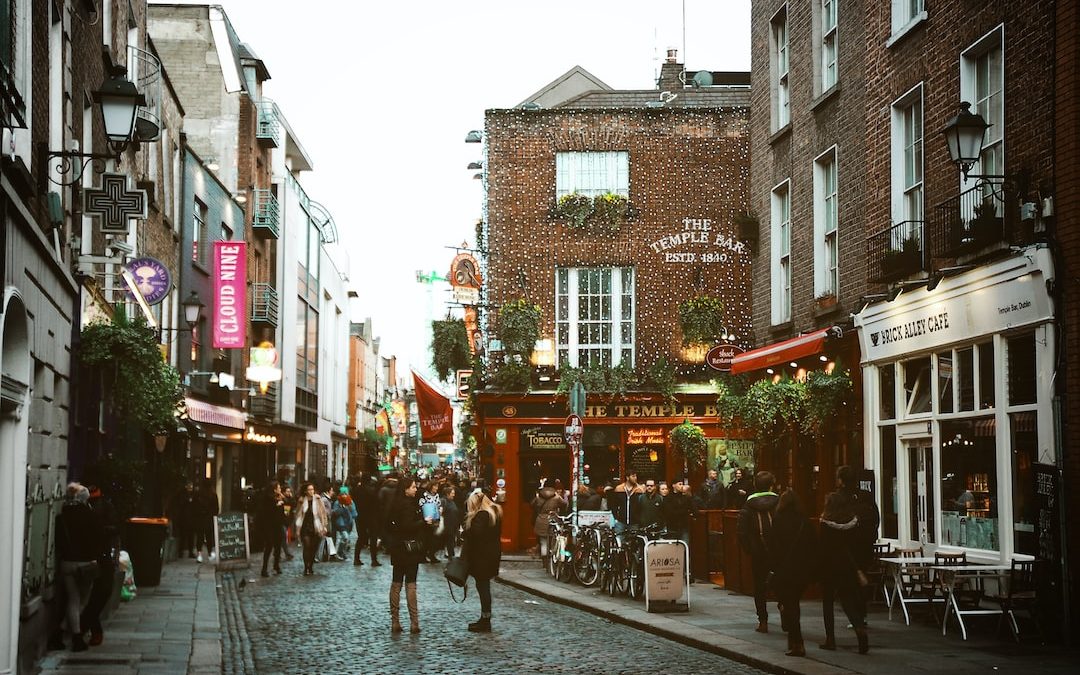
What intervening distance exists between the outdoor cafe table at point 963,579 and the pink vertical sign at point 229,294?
2523 cm

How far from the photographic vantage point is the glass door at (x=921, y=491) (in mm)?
17797

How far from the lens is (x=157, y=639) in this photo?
14758mm

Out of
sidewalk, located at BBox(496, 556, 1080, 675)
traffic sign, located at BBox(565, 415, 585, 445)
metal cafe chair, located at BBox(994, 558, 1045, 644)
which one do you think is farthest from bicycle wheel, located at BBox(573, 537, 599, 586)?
metal cafe chair, located at BBox(994, 558, 1045, 644)

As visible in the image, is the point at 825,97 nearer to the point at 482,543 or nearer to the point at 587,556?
the point at 587,556

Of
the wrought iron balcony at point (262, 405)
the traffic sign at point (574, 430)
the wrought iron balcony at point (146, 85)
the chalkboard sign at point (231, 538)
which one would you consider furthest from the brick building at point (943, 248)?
the wrought iron balcony at point (262, 405)

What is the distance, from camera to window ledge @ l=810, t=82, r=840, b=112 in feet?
68.6

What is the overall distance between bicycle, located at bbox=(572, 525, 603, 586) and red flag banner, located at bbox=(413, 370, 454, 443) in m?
15.3

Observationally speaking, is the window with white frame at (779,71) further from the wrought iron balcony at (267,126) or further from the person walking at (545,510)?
the wrought iron balcony at (267,126)

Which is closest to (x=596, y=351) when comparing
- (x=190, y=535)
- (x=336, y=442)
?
(x=190, y=535)

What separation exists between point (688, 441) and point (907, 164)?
1436 centimetres

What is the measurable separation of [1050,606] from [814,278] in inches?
350

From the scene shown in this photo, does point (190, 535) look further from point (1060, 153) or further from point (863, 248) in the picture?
point (1060, 153)

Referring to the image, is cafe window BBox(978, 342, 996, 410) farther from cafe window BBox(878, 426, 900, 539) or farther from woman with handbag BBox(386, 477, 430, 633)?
woman with handbag BBox(386, 477, 430, 633)

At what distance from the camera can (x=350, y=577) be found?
2533 cm
